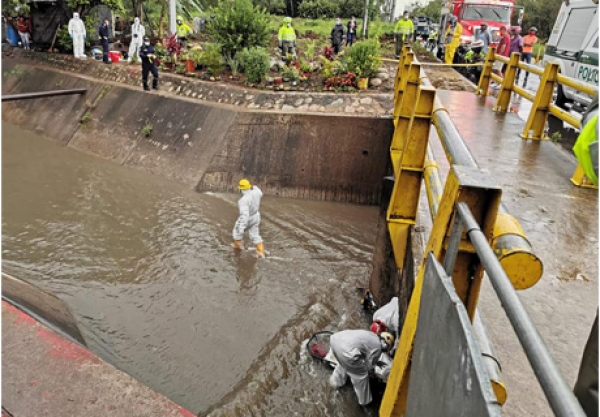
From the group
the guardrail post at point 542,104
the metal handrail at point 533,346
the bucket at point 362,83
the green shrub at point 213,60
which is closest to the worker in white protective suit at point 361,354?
the metal handrail at point 533,346

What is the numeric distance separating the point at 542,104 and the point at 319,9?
2576cm

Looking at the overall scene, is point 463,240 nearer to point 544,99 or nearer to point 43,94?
point 544,99

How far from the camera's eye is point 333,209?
918 cm

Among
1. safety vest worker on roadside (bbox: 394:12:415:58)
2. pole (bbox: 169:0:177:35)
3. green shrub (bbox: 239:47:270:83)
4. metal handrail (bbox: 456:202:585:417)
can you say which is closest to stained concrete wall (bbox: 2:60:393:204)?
green shrub (bbox: 239:47:270:83)

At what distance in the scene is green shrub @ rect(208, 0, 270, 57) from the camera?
39.8ft

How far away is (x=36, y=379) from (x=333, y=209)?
6.55 metres

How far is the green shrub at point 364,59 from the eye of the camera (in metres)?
10.9

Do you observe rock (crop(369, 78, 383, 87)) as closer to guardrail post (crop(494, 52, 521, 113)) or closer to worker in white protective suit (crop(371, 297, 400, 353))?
guardrail post (crop(494, 52, 521, 113))

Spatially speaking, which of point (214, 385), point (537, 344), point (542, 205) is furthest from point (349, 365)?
point (537, 344)

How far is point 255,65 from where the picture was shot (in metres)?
11.0

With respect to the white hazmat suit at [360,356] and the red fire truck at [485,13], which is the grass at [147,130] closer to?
the white hazmat suit at [360,356]

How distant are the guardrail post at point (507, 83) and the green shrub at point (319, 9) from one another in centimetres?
2348

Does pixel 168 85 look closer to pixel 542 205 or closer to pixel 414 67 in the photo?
pixel 414 67

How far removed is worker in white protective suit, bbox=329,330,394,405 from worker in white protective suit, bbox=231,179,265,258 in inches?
125
